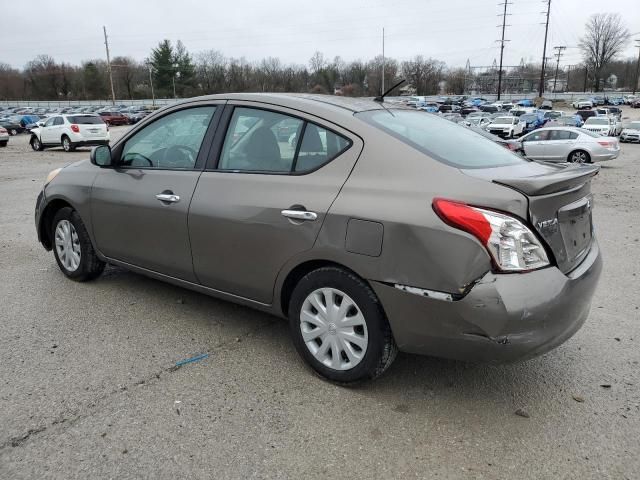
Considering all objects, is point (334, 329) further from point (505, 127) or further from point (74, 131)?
point (505, 127)

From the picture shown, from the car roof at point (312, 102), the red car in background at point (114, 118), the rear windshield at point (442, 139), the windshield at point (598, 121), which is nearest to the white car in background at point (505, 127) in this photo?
the windshield at point (598, 121)

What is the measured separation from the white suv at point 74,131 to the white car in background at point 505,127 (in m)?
21.0

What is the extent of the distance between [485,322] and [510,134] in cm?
3192

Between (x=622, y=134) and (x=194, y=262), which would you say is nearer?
(x=194, y=262)

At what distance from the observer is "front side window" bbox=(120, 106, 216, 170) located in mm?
3830

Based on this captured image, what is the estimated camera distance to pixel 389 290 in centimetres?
277

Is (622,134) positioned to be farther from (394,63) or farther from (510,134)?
(394,63)

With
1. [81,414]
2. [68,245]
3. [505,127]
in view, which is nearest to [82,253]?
[68,245]

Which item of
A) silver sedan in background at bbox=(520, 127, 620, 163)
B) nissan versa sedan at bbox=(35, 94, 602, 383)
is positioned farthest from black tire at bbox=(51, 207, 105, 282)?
silver sedan in background at bbox=(520, 127, 620, 163)

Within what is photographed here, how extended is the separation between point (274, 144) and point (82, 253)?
2.38m

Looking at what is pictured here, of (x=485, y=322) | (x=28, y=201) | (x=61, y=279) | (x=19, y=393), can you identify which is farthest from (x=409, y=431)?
(x=28, y=201)

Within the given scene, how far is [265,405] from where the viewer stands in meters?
2.98

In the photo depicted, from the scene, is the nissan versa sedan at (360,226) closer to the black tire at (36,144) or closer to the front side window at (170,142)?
the front side window at (170,142)

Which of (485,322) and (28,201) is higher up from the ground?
(485,322)
